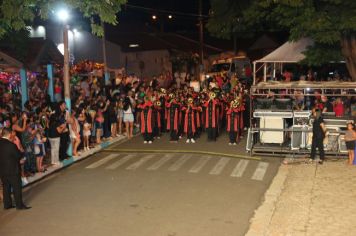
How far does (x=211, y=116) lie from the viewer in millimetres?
18578

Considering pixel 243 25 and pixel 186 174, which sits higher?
pixel 243 25

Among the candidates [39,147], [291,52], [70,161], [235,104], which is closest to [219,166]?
[235,104]

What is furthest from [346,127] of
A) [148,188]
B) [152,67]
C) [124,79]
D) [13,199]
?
[152,67]

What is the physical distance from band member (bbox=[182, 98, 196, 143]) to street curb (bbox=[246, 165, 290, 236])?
5268mm

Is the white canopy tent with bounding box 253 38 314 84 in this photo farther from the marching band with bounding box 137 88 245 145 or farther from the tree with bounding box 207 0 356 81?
the marching band with bounding box 137 88 245 145

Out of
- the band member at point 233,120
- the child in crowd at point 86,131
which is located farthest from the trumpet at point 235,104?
the child in crowd at point 86,131

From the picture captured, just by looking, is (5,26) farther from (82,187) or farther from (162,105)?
(162,105)

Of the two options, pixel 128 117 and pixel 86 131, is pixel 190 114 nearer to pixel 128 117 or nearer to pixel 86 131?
pixel 128 117

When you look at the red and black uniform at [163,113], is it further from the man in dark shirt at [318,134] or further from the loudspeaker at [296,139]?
the man in dark shirt at [318,134]

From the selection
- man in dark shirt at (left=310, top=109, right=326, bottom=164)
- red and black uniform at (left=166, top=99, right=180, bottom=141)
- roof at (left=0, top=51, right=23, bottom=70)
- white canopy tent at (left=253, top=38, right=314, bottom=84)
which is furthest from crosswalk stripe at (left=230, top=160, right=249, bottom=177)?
roof at (left=0, top=51, right=23, bottom=70)

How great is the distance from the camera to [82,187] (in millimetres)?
12586

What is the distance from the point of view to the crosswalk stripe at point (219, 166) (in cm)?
1404

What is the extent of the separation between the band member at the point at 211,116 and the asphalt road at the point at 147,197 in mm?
2101

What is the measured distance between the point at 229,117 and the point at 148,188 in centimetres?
627
